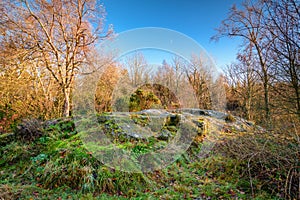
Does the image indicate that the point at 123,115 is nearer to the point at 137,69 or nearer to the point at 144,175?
the point at 144,175

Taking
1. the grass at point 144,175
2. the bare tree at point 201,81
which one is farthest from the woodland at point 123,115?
the bare tree at point 201,81

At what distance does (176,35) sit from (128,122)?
9.90 feet

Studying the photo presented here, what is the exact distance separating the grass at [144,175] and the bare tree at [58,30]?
4.61 metres

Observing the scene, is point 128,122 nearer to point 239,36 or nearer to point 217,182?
point 217,182

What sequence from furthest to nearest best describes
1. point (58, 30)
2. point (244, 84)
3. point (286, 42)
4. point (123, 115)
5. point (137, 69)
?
point (244, 84)
point (137, 69)
point (58, 30)
point (123, 115)
point (286, 42)

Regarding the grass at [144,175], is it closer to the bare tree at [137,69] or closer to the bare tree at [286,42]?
the bare tree at [286,42]

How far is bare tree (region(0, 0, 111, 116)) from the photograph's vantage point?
20.5 feet

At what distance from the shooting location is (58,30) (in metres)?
7.22

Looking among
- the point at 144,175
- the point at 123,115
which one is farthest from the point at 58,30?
the point at 144,175

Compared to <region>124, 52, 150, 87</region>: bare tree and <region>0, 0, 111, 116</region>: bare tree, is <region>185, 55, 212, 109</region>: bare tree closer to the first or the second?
<region>124, 52, 150, 87</region>: bare tree

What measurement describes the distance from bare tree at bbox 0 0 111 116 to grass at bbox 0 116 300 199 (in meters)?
4.61

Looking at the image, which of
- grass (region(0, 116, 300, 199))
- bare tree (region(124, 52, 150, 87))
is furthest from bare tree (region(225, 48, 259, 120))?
grass (region(0, 116, 300, 199))

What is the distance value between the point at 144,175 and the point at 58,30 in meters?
7.42

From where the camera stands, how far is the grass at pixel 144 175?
2404 mm
